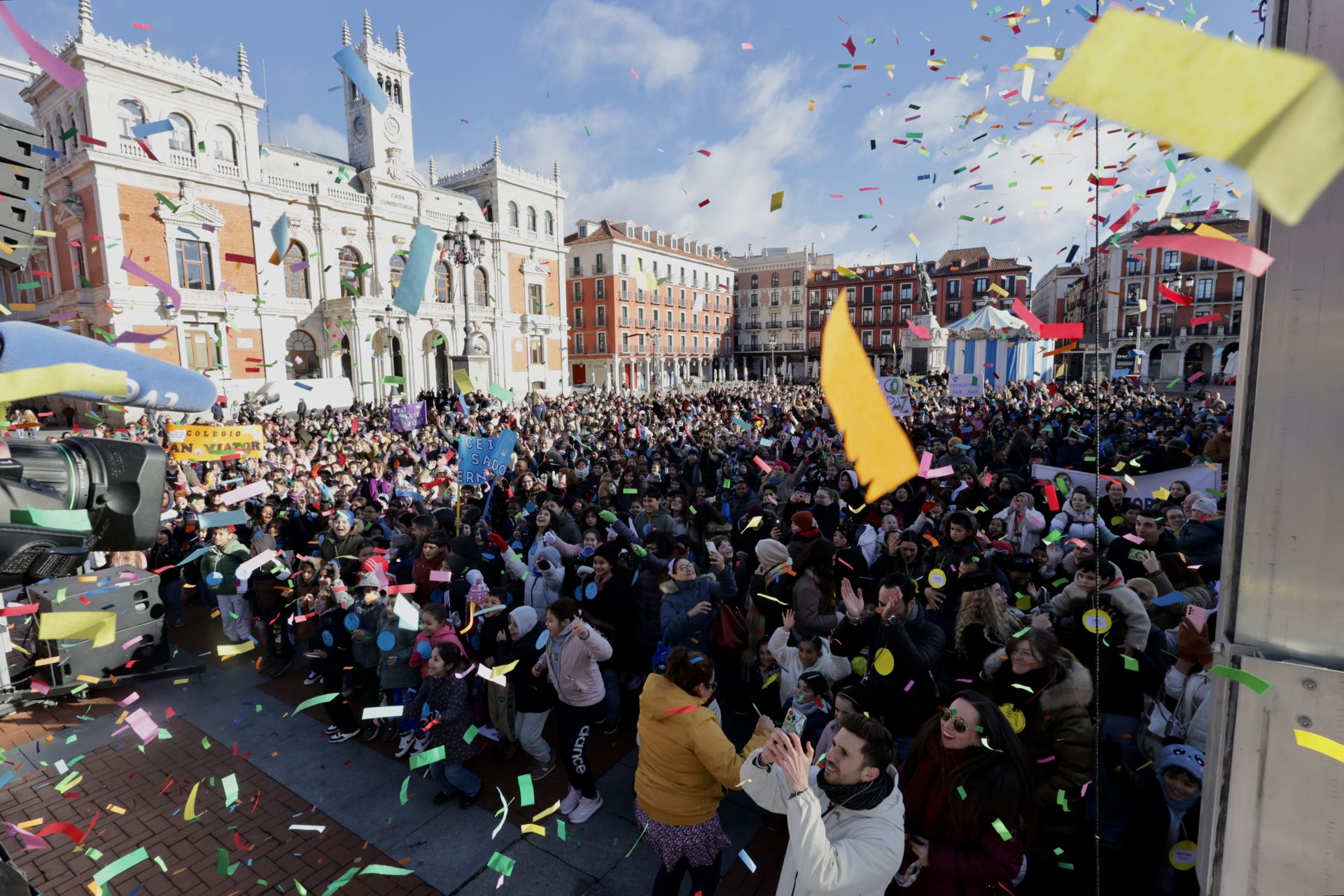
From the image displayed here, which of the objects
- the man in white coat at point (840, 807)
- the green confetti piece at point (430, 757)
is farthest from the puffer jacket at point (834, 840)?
the green confetti piece at point (430, 757)

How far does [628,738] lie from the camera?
5082mm

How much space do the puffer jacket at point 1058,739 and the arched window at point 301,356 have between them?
3322cm

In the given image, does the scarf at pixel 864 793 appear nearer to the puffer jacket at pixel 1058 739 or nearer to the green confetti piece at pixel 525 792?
the puffer jacket at pixel 1058 739

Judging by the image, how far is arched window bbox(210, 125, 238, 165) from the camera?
87.5 feet

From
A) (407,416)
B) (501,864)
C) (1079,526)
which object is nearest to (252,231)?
(407,416)

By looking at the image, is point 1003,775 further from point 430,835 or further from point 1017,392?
point 1017,392

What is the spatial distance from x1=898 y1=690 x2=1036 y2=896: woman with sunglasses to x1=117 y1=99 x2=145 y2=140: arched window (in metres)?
32.7

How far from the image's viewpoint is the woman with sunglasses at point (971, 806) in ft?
7.56

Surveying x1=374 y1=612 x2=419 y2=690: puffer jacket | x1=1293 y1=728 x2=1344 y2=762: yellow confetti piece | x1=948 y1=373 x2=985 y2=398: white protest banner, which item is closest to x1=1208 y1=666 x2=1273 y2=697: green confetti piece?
x1=1293 y1=728 x2=1344 y2=762: yellow confetti piece

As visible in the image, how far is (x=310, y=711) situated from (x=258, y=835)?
5.30 ft

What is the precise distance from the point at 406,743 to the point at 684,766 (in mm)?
2985

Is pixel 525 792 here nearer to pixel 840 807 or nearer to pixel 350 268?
pixel 840 807

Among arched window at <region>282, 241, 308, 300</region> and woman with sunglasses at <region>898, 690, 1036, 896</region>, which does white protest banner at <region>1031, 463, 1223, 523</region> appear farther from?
arched window at <region>282, 241, 308, 300</region>

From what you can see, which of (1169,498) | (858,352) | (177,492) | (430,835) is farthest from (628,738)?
(177,492)
